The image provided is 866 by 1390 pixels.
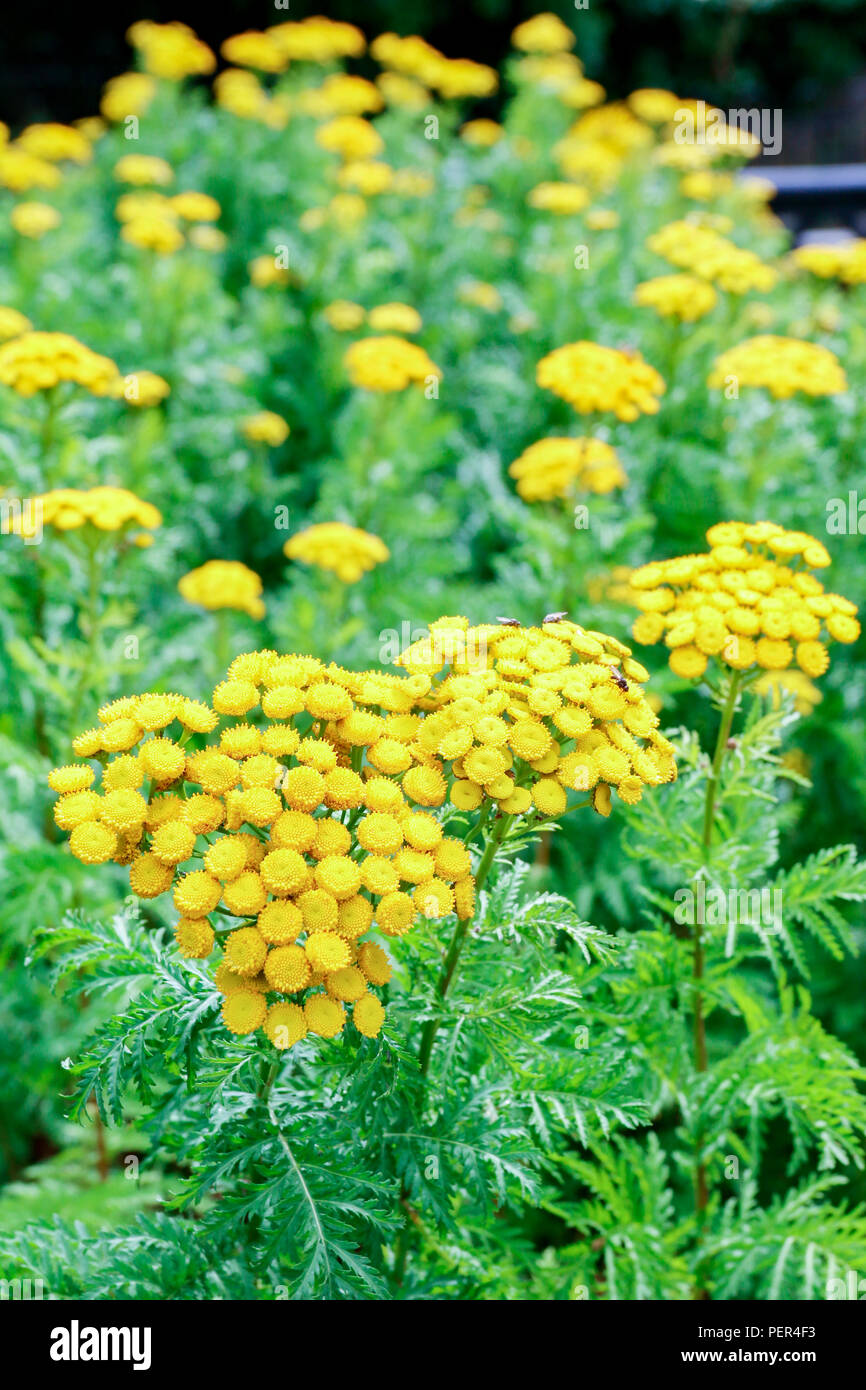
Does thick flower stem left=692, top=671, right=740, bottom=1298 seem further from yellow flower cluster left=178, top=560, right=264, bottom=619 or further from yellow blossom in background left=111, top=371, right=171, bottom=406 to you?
yellow blossom in background left=111, top=371, right=171, bottom=406

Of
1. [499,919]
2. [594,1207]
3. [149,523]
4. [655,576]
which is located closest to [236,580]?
[149,523]

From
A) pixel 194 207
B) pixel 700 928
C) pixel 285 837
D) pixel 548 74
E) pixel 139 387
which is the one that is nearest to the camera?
pixel 285 837

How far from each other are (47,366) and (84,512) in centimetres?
56

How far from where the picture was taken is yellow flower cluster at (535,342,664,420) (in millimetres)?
2941

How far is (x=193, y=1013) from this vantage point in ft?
4.83

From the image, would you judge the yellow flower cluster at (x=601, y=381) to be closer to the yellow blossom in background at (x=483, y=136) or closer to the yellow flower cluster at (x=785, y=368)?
the yellow flower cluster at (x=785, y=368)

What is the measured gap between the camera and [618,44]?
1279 centimetres

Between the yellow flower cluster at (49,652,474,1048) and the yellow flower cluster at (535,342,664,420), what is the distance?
5.33 feet

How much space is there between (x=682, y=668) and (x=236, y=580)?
1.54m

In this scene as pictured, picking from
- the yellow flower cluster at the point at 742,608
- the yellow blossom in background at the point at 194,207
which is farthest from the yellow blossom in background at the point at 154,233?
the yellow flower cluster at the point at 742,608

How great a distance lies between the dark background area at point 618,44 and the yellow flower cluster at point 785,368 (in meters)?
8.28

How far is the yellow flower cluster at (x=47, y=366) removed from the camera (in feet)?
9.16

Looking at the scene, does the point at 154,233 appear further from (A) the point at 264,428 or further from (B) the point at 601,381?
(B) the point at 601,381

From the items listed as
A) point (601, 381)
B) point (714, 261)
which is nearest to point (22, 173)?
point (714, 261)
